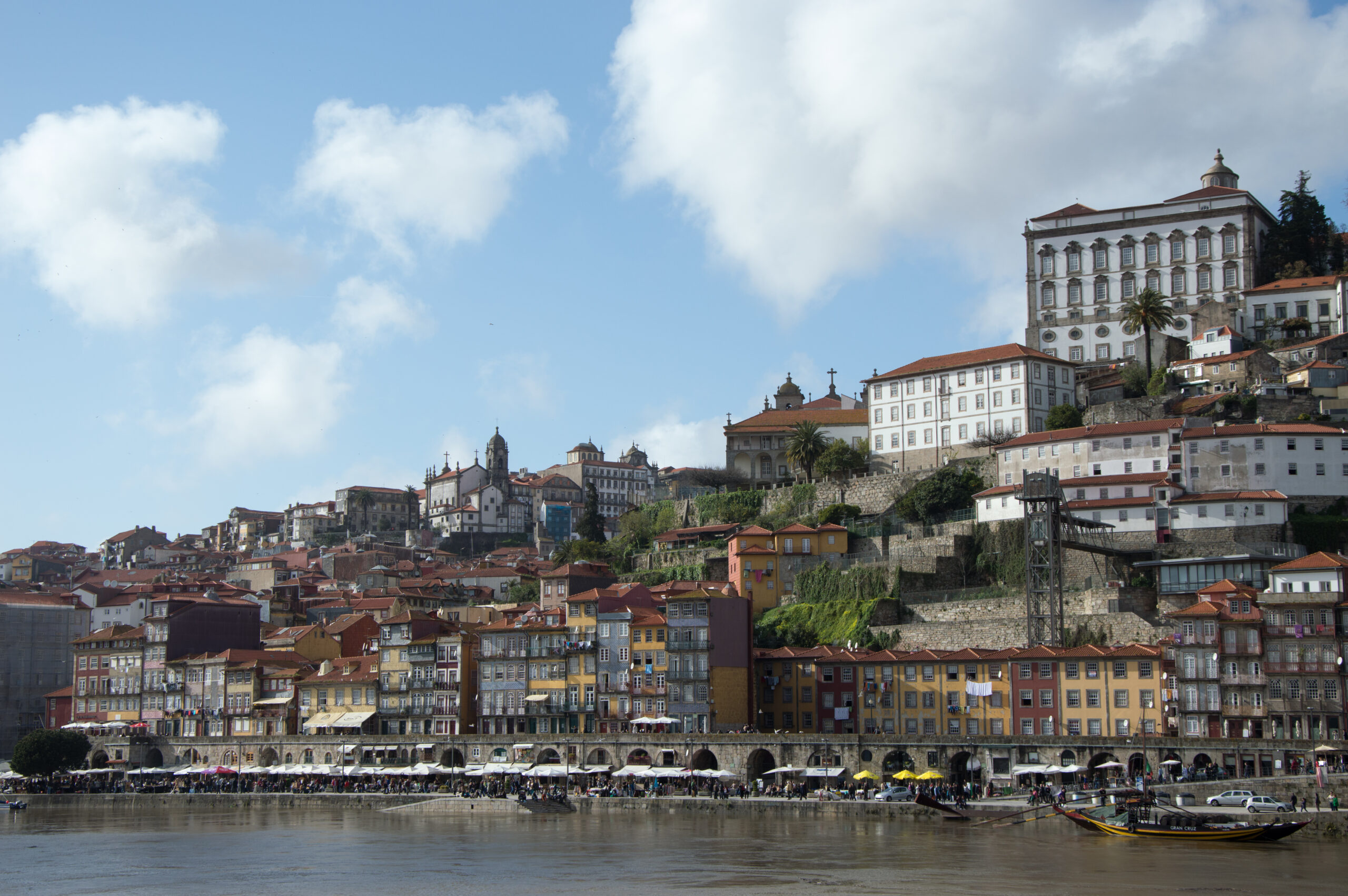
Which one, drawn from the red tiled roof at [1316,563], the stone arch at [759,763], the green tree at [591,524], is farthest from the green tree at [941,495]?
the green tree at [591,524]

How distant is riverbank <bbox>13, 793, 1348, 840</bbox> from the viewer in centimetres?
6022

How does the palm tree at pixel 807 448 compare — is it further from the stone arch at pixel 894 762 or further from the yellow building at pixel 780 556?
the stone arch at pixel 894 762

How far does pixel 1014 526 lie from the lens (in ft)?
265

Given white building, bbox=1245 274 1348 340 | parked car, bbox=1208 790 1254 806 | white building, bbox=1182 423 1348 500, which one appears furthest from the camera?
white building, bbox=1245 274 1348 340

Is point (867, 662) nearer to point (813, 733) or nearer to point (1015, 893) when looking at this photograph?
point (813, 733)

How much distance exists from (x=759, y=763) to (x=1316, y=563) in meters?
26.5

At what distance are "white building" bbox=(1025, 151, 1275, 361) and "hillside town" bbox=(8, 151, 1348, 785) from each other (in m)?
0.19

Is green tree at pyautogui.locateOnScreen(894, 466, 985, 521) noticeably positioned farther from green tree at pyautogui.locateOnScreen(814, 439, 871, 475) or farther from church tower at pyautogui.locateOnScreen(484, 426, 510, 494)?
church tower at pyautogui.locateOnScreen(484, 426, 510, 494)

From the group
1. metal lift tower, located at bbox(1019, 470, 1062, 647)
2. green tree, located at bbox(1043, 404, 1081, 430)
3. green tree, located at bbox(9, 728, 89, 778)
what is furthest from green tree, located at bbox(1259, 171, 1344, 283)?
green tree, located at bbox(9, 728, 89, 778)

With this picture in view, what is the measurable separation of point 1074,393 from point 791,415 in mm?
22127

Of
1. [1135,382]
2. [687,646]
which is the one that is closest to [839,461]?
[1135,382]

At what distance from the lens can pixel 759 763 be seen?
72.3 metres

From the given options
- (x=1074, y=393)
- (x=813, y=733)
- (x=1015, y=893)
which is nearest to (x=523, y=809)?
(x=813, y=733)

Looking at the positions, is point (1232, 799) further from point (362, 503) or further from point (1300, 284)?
point (362, 503)
